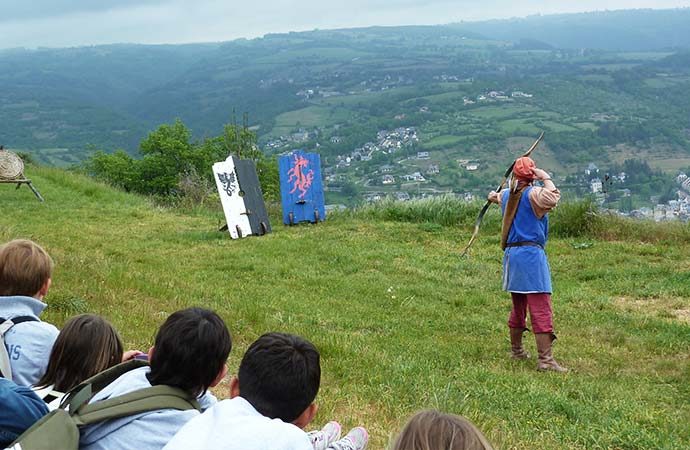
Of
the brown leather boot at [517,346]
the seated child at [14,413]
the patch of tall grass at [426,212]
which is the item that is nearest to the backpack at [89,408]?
the seated child at [14,413]

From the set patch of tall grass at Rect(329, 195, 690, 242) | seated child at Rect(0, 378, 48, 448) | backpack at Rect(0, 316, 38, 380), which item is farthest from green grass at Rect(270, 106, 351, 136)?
seated child at Rect(0, 378, 48, 448)

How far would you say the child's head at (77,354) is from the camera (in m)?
3.58

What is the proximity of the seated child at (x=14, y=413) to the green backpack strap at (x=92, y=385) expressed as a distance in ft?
0.38

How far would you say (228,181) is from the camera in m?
14.4

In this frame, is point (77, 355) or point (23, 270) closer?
point (77, 355)

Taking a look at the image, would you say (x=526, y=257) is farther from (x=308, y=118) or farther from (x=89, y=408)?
(x=308, y=118)

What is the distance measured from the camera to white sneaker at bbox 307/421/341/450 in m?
3.31

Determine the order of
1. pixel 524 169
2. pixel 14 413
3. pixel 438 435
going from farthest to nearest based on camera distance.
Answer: pixel 524 169 < pixel 14 413 < pixel 438 435

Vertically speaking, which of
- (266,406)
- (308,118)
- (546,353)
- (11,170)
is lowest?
(308,118)

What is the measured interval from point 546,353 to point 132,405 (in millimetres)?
4731

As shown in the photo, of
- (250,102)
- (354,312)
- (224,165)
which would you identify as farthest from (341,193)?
(250,102)

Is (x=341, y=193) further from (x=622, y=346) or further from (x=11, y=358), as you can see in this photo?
(x=11, y=358)

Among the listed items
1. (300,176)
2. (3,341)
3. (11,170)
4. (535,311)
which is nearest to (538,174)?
(535,311)

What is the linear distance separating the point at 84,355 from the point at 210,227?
36.9 feet
